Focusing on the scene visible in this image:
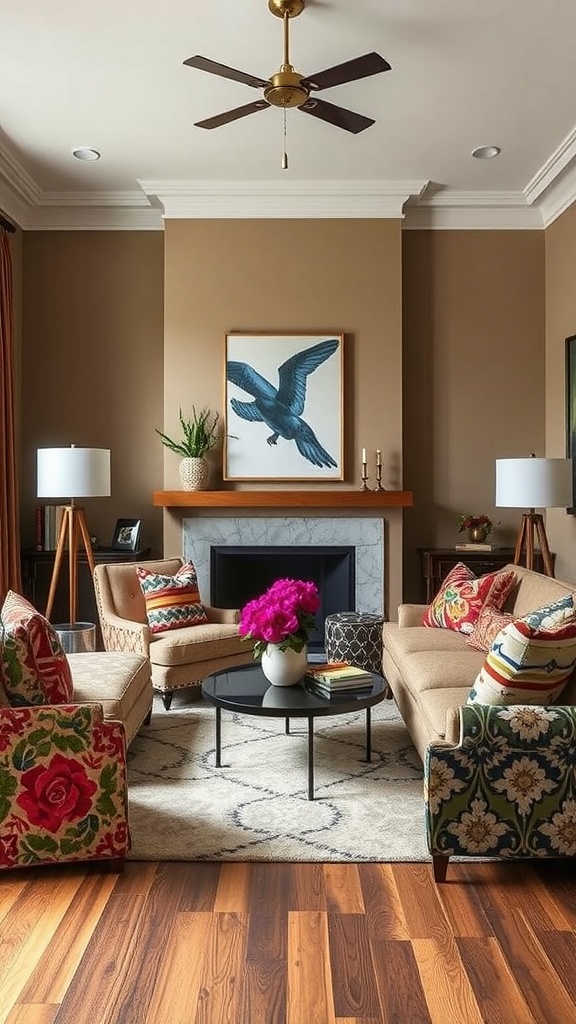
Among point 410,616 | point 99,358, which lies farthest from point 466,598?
point 99,358

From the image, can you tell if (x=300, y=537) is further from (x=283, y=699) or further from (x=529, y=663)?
(x=529, y=663)

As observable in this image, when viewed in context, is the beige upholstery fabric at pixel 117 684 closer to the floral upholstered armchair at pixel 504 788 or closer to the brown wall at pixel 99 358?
the floral upholstered armchair at pixel 504 788

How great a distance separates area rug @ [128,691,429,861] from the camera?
2.90 m

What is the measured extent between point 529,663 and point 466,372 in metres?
3.76

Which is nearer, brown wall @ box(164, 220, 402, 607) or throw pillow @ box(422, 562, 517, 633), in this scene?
throw pillow @ box(422, 562, 517, 633)

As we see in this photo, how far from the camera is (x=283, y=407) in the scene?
5.83 meters

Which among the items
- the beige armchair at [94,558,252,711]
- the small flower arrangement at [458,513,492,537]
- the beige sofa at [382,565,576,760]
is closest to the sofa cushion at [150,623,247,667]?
the beige armchair at [94,558,252,711]

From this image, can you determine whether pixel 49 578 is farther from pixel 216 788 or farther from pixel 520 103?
pixel 520 103

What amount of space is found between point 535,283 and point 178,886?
4870mm

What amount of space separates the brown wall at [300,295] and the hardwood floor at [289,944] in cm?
330

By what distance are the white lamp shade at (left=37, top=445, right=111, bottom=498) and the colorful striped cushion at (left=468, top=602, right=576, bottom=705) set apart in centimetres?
286

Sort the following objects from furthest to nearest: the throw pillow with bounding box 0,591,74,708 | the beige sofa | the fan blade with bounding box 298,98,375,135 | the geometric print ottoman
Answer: the geometric print ottoman → the fan blade with bounding box 298,98,375,135 → the beige sofa → the throw pillow with bounding box 0,591,74,708

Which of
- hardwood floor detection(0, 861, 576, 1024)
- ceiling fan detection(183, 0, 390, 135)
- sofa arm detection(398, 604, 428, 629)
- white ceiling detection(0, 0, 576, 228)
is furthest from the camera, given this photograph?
sofa arm detection(398, 604, 428, 629)

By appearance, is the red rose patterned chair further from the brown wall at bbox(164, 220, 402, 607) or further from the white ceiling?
the brown wall at bbox(164, 220, 402, 607)
